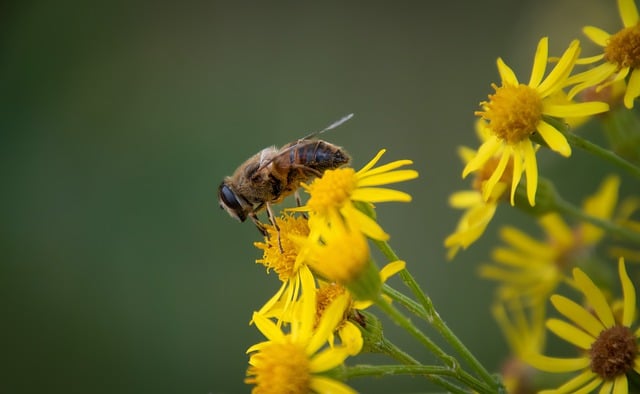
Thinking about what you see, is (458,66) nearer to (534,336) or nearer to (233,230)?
(233,230)

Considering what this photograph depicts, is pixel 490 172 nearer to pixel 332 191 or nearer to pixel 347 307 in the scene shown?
pixel 332 191

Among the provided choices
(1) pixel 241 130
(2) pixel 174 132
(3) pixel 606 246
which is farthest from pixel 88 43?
(3) pixel 606 246

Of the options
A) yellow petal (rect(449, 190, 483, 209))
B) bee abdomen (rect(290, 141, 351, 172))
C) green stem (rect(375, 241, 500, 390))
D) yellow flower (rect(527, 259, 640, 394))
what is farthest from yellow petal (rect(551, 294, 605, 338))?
bee abdomen (rect(290, 141, 351, 172))

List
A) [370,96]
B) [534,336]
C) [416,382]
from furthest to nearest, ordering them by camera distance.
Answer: [370,96] < [416,382] < [534,336]

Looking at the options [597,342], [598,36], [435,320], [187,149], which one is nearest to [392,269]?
[435,320]

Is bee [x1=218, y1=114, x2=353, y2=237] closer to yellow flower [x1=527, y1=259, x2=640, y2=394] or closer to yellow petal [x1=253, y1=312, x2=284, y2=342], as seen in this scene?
yellow petal [x1=253, y1=312, x2=284, y2=342]

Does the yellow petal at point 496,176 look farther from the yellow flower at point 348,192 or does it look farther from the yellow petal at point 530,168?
the yellow flower at point 348,192
